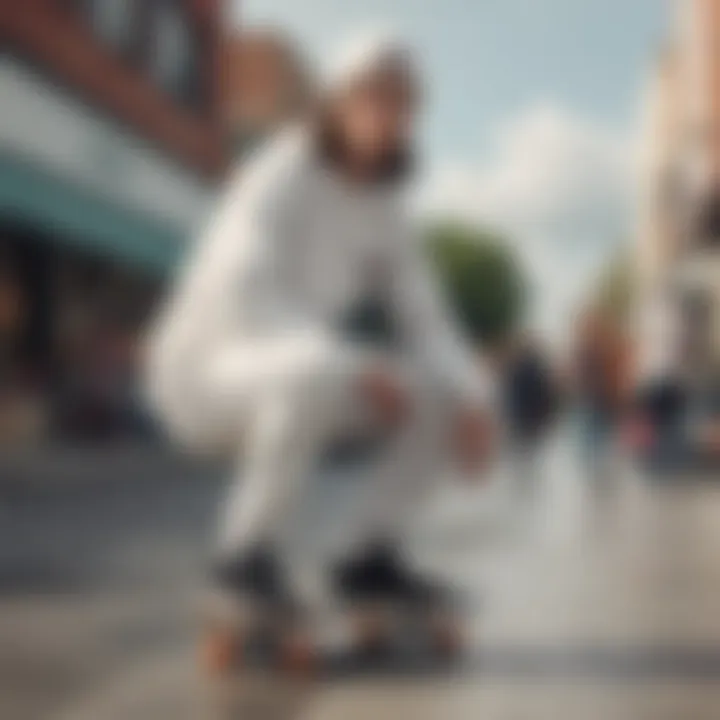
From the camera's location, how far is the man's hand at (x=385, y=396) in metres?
1.55

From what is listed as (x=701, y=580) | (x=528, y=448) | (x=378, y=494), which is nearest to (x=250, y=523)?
(x=378, y=494)

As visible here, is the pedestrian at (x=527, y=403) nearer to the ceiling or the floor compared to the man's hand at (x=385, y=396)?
nearer to the floor

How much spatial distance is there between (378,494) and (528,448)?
0.25m

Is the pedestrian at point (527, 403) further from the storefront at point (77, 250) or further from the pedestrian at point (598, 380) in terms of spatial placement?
the storefront at point (77, 250)

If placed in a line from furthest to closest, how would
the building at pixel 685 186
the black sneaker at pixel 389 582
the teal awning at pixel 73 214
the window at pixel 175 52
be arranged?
the black sneaker at pixel 389 582
the teal awning at pixel 73 214
the window at pixel 175 52
the building at pixel 685 186

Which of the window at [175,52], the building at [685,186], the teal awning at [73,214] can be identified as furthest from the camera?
the teal awning at [73,214]

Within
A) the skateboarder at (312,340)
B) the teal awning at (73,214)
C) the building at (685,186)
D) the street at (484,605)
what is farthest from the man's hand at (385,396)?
the building at (685,186)

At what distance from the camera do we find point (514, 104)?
1.27 m

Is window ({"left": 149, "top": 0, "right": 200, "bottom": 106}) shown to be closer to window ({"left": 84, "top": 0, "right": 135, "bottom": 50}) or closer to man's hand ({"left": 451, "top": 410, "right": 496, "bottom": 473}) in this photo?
window ({"left": 84, "top": 0, "right": 135, "bottom": 50})

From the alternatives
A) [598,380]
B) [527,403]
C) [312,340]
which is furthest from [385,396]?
[598,380]

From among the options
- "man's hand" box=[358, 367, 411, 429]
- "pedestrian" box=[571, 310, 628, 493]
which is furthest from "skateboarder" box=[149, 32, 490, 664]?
"pedestrian" box=[571, 310, 628, 493]

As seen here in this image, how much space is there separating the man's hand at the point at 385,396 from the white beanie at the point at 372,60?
0.27 metres

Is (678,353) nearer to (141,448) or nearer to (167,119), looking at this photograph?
(167,119)

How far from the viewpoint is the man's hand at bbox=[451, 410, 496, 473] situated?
1.55 metres
